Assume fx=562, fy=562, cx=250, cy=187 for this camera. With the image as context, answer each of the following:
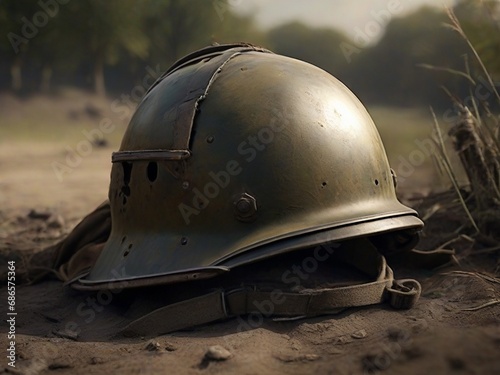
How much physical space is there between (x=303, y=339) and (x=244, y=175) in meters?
1.00

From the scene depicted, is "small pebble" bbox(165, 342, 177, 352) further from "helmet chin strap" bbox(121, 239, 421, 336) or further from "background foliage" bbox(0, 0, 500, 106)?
"background foliage" bbox(0, 0, 500, 106)

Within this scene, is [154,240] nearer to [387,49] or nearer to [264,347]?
[264,347]

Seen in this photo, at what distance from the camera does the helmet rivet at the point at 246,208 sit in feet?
10.7

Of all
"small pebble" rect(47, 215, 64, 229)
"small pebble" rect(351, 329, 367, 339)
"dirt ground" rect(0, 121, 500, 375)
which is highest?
"small pebble" rect(47, 215, 64, 229)

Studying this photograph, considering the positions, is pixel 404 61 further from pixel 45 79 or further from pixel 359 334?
pixel 359 334

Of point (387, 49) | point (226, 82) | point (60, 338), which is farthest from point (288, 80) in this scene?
point (387, 49)

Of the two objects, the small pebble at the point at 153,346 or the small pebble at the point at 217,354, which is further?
the small pebble at the point at 153,346

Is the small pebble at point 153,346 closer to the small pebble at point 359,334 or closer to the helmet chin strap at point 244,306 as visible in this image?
the helmet chin strap at point 244,306

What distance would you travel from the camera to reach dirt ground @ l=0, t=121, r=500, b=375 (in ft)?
7.41
